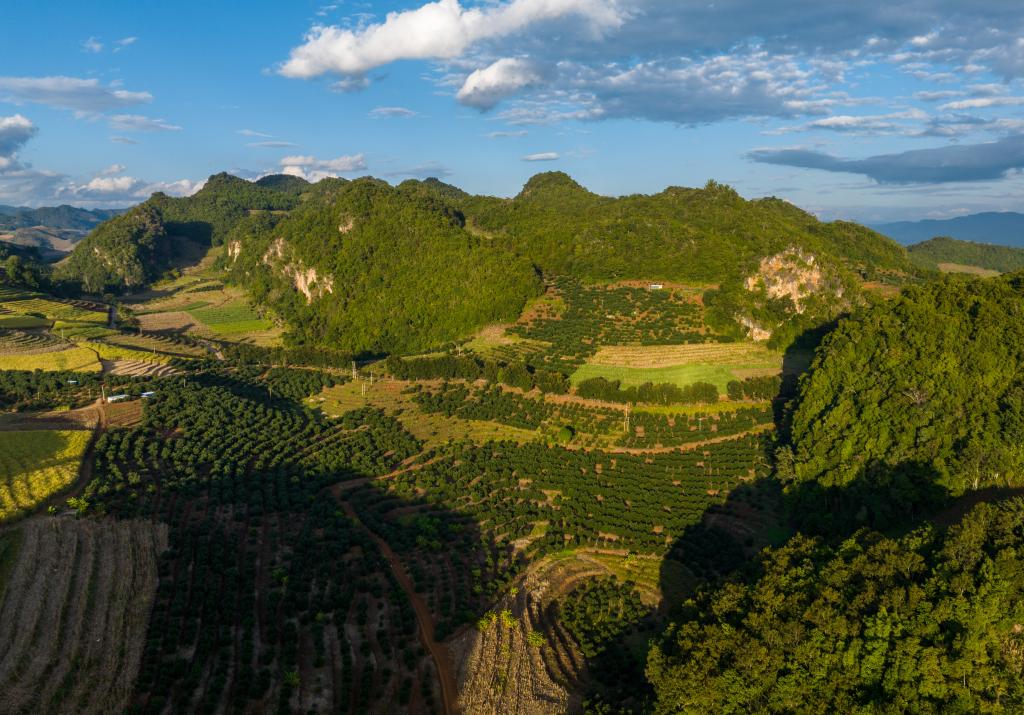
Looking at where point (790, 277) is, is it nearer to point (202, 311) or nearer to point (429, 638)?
point (429, 638)

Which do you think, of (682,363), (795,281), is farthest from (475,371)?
(795,281)

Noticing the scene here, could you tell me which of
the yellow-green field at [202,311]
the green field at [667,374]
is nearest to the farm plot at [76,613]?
Answer: the green field at [667,374]

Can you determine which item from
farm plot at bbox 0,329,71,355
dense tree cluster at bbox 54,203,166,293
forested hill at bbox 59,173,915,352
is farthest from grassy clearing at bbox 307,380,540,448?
dense tree cluster at bbox 54,203,166,293

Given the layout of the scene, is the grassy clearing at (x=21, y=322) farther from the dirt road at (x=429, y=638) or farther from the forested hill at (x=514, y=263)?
the dirt road at (x=429, y=638)

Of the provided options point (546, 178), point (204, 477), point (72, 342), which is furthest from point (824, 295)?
point (546, 178)

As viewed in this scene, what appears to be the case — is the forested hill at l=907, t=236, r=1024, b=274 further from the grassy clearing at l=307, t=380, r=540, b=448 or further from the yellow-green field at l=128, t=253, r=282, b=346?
the yellow-green field at l=128, t=253, r=282, b=346

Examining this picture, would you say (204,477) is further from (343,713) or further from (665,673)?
(665,673)
